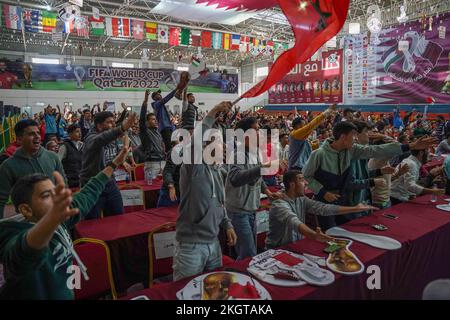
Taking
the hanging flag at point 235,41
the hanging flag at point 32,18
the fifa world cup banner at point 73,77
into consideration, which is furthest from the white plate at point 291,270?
the hanging flag at point 235,41

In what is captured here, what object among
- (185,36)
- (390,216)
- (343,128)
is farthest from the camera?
(185,36)

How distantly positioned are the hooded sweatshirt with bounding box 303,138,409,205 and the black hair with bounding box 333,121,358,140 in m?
0.10

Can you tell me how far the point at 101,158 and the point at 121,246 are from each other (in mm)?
1095

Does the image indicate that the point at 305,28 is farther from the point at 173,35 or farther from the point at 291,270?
the point at 173,35

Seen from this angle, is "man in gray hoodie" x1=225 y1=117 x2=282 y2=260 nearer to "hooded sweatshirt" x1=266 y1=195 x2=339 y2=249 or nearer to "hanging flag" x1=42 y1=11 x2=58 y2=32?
"hooded sweatshirt" x1=266 y1=195 x2=339 y2=249

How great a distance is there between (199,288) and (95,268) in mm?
1032

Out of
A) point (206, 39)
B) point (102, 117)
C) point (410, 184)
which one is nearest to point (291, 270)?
point (102, 117)

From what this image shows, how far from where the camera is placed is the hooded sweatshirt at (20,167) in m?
2.61

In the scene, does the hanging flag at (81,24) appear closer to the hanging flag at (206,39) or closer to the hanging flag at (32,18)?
the hanging flag at (32,18)

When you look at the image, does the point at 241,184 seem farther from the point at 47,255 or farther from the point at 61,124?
the point at 61,124

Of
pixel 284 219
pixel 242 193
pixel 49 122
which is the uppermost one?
pixel 49 122

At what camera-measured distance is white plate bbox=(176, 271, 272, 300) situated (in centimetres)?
167

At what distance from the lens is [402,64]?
14828 mm

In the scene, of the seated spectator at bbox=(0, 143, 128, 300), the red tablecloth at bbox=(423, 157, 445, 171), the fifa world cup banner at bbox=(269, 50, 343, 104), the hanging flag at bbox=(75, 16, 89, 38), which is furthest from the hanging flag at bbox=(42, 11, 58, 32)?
the red tablecloth at bbox=(423, 157, 445, 171)
